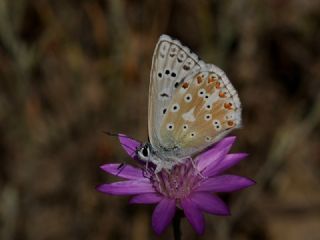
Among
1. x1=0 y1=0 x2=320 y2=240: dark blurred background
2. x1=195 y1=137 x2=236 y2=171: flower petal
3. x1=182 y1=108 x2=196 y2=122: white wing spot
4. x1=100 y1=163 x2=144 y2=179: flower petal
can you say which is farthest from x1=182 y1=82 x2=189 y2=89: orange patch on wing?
x1=0 y1=0 x2=320 y2=240: dark blurred background

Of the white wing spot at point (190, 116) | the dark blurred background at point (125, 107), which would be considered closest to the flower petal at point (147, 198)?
the white wing spot at point (190, 116)

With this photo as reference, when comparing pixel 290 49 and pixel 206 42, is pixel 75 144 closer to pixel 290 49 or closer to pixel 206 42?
pixel 206 42

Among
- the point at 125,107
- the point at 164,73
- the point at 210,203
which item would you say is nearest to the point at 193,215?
the point at 210,203

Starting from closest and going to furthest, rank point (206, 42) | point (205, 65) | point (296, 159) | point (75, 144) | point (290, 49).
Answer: point (205, 65) → point (206, 42) → point (75, 144) → point (296, 159) → point (290, 49)

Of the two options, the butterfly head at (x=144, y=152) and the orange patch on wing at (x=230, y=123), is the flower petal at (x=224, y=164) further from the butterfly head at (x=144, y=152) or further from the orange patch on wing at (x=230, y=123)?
the butterfly head at (x=144, y=152)

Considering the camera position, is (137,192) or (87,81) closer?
(137,192)

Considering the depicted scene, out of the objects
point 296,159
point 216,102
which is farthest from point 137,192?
point 296,159
